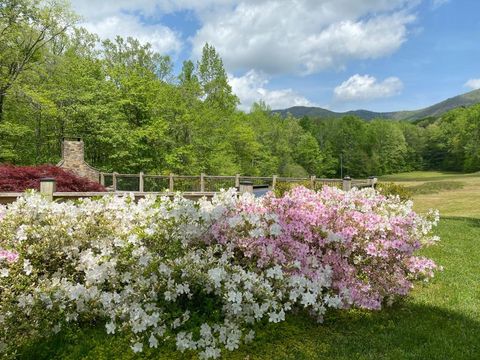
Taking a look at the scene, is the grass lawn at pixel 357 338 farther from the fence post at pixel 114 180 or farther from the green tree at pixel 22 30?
the green tree at pixel 22 30

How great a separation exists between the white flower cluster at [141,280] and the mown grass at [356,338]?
163 millimetres

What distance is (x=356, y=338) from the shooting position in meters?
4.99

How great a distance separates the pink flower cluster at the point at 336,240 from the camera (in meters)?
4.91

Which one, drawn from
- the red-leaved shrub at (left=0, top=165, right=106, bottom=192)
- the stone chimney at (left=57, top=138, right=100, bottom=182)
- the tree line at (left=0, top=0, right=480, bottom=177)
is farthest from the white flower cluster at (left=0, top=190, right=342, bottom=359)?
the tree line at (left=0, top=0, right=480, bottom=177)

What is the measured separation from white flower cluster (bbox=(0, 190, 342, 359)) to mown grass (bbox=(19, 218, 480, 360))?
0.53ft

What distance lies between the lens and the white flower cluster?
4172mm

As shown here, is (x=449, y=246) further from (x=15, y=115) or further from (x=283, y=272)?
(x=15, y=115)

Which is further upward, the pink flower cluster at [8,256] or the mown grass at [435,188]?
the pink flower cluster at [8,256]

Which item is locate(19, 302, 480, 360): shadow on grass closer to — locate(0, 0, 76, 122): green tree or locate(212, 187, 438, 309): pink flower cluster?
Answer: locate(212, 187, 438, 309): pink flower cluster

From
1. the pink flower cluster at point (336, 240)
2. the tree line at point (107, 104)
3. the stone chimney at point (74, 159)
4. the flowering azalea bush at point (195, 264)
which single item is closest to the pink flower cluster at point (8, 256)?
the flowering azalea bush at point (195, 264)

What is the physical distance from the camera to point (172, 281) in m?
4.26

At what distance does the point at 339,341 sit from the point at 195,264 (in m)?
2.05

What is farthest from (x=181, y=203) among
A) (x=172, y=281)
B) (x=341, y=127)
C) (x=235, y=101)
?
(x=341, y=127)

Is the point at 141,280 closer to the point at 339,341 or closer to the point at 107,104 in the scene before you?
the point at 339,341
